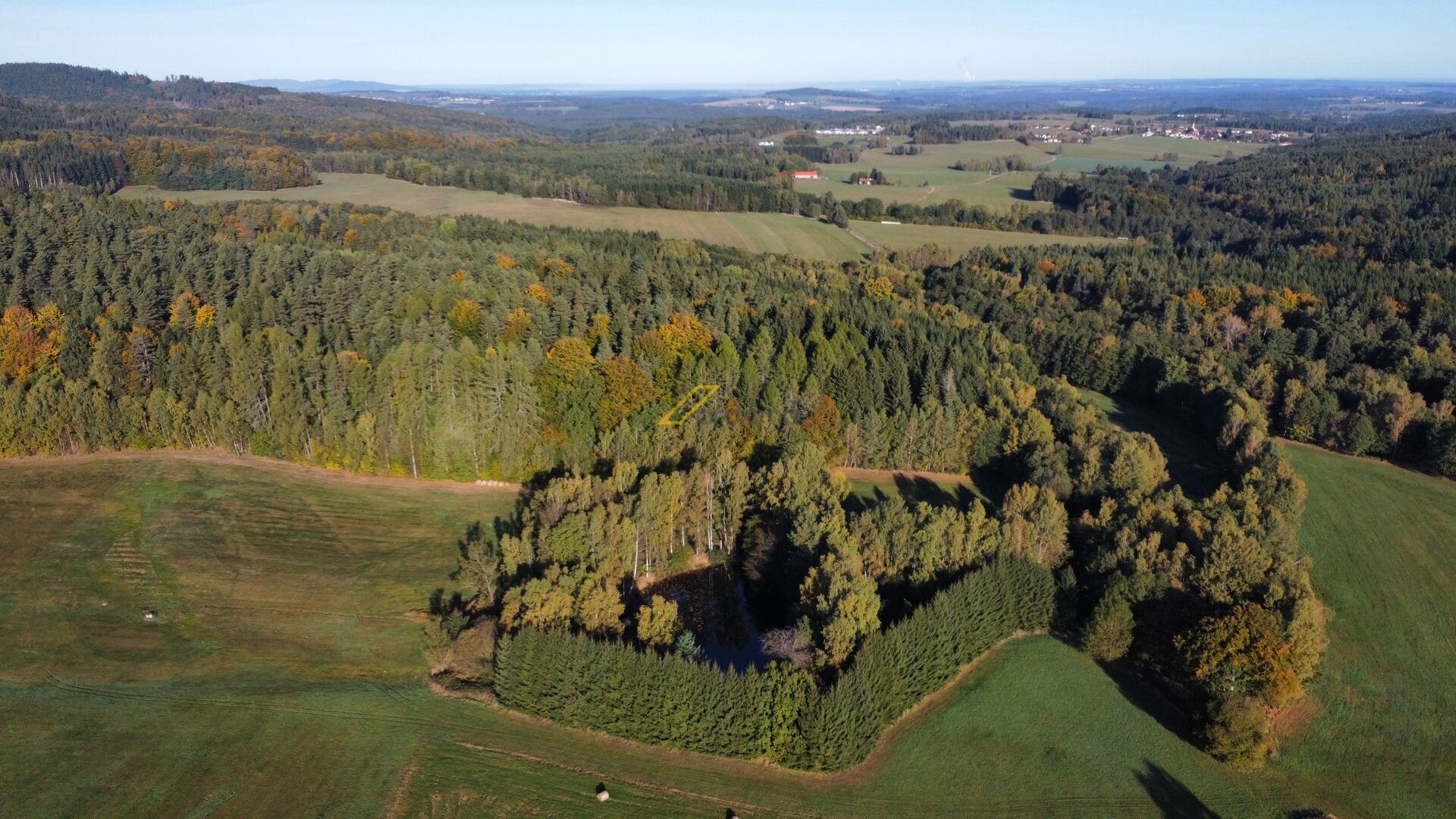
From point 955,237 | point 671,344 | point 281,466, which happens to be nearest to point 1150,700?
point 671,344

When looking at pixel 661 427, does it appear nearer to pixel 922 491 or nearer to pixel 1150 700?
pixel 922 491

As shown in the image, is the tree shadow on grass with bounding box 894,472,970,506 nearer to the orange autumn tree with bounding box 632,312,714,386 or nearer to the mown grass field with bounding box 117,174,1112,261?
the orange autumn tree with bounding box 632,312,714,386

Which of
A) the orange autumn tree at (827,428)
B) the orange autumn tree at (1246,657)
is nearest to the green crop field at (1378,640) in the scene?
the orange autumn tree at (1246,657)

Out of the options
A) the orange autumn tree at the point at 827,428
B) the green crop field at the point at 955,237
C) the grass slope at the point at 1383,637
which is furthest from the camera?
the green crop field at the point at 955,237

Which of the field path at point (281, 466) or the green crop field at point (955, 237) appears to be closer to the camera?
the field path at point (281, 466)

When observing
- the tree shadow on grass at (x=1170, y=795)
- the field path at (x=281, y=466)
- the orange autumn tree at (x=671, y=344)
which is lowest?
the tree shadow on grass at (x=1170, y=795)

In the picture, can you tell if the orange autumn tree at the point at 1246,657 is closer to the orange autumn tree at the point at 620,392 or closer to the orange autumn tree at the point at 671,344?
the orange autumn tree at the point at 620,392
